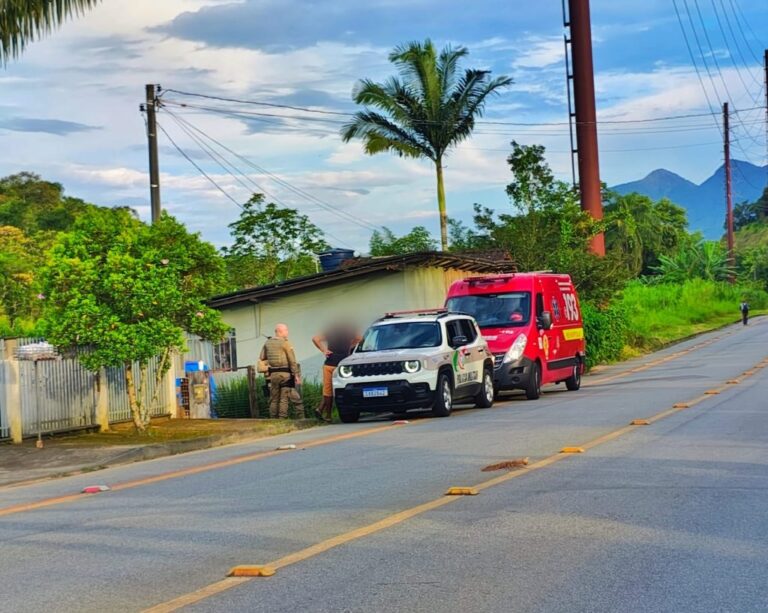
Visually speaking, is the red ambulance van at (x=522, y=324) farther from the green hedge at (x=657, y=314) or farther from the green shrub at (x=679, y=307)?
the green shrub at (x=679, y=307)

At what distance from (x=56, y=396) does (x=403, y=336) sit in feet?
20.4

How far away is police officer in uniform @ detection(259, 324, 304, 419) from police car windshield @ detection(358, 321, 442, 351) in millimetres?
1366

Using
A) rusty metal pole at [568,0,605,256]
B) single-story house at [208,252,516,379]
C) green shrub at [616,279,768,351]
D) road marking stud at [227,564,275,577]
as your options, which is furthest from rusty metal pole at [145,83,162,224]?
green shrub at [616,279,768,351]

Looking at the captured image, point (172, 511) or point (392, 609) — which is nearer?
point (392, 609)

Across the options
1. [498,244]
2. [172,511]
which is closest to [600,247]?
[498,244]

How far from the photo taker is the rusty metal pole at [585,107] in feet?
147

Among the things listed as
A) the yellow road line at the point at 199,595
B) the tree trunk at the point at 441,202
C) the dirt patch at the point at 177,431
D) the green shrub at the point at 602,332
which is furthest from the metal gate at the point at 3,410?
the tree trunk at the point at 441,202

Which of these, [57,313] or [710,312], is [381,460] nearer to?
[57,313]

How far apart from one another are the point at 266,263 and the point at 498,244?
10662mm

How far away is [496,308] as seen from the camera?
22547mm

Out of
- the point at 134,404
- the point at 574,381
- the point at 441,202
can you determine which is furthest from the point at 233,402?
the point at 441,202

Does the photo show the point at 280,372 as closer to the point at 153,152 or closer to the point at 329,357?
the point at 329,357

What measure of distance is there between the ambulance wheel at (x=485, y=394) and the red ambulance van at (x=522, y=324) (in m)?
0.78

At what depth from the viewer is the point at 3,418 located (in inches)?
634
